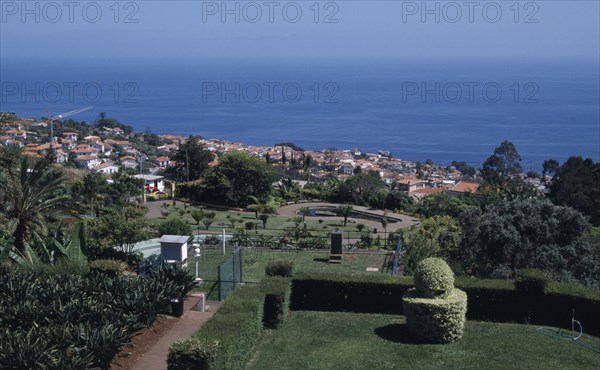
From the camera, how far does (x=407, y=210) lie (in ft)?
139

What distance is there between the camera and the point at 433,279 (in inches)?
492

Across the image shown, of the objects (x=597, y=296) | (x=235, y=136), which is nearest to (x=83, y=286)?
(x=597, y=296)

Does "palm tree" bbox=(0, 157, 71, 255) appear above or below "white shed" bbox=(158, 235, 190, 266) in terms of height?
above

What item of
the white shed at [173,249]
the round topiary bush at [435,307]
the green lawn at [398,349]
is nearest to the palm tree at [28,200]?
the white shed at [173,249]

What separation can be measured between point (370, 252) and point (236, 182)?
70.2 ft

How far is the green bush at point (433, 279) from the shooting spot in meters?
12.5

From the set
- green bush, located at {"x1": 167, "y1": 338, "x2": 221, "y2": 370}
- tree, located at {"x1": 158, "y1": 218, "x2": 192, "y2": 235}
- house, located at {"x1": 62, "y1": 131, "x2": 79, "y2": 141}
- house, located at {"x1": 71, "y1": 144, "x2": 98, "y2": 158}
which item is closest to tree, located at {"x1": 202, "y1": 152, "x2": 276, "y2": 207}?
tree, located at {"x1": 158, "y1": 218, "x2": 192, "y2": 235}

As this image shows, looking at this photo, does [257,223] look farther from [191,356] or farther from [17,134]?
[17,134]

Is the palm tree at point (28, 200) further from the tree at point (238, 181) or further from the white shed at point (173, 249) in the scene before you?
the tree at point (238, 181)

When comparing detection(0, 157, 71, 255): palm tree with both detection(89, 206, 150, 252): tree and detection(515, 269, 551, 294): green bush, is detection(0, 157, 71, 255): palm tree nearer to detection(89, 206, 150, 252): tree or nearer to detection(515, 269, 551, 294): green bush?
detection(89, 206, 150, 252): tree

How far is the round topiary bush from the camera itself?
12.4 meters

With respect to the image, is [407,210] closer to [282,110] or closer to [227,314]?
[227,314]

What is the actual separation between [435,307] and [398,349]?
100cm

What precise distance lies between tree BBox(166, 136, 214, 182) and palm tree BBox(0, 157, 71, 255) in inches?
1543
